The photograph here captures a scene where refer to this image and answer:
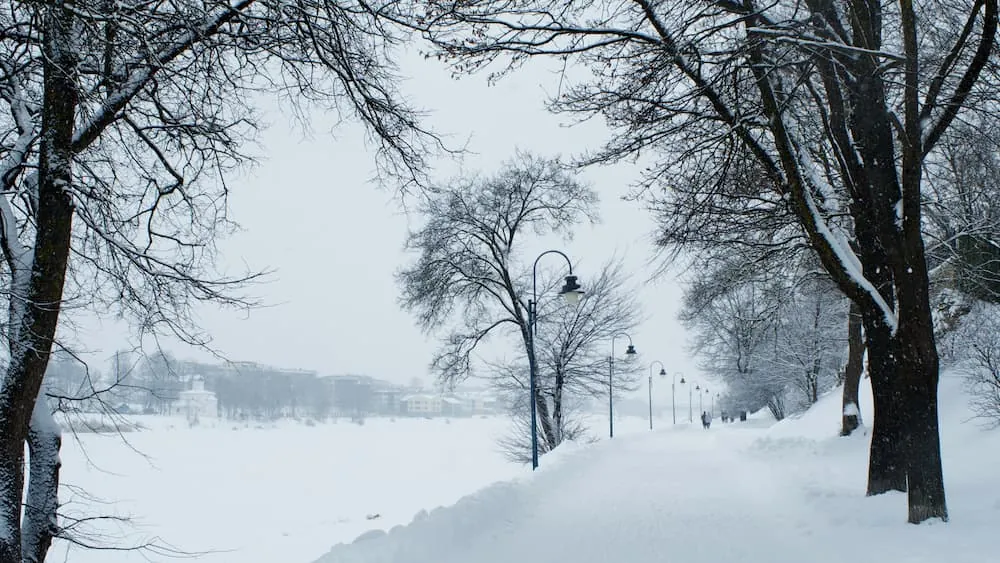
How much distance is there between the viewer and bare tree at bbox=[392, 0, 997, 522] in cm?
691

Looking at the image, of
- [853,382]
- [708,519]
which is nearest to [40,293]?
[708,519]

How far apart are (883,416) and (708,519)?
2741 mm

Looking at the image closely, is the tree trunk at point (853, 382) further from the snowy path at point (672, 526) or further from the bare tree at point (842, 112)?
the bare tree at point (842, 112)

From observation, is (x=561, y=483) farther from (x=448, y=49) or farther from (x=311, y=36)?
(x=311, y=36)

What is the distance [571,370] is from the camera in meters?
23.4

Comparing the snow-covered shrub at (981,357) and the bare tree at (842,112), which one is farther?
the snow-covered shrub at (981,357)

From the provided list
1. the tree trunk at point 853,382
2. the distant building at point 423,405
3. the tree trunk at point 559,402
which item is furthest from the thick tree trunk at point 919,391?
the distant building at point 423,405

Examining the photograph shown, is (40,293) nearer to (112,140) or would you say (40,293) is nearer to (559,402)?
(112,140)

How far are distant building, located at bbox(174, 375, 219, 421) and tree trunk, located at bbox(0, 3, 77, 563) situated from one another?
6.54 ft

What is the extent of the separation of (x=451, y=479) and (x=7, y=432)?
29298 mm

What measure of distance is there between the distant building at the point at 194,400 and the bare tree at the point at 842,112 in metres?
5.12

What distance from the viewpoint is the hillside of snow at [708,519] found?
636 cm

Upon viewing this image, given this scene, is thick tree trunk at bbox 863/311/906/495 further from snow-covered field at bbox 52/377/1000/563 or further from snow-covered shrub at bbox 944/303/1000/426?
snow-covered shrub at bbox 944/303/1000/426

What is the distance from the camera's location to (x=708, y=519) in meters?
8.38
